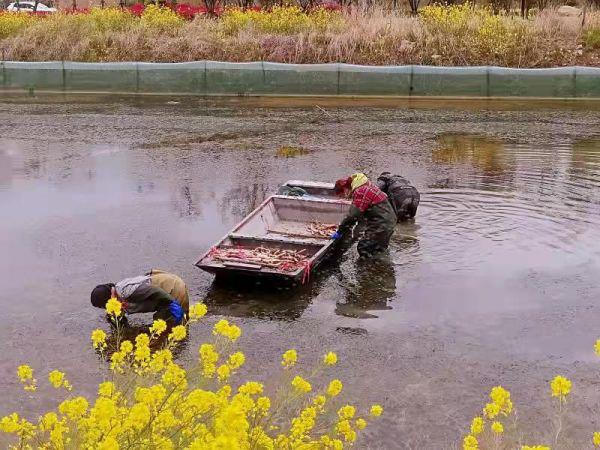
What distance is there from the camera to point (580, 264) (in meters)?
9.76

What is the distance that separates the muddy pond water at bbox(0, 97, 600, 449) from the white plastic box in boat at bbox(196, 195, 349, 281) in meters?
0.35

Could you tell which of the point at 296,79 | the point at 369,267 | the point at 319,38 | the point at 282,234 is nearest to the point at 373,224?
the point at 369,267

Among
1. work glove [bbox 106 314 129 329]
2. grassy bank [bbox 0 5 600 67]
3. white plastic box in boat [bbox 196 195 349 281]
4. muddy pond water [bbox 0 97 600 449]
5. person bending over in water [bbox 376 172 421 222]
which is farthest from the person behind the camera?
grassy bank [bbox 0 5 600 67]

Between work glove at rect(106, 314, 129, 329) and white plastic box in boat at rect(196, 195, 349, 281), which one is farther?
white plastic box in boat at rect(196, 195, 349, 281)

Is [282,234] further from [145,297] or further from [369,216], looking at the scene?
[145,297]

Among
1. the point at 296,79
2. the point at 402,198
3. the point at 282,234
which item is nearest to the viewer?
the point at 282,234

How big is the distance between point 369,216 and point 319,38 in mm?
16882

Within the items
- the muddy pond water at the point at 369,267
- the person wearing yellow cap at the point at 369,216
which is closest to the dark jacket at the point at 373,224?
the person wearing yellow cap at the point at 369,216

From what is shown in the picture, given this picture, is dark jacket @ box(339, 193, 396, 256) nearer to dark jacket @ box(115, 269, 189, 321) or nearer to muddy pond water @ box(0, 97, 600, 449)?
muddy pond water @ box(0, 97, 600, 449)

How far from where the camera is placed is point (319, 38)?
25.7 metres

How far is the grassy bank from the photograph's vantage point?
24906mm

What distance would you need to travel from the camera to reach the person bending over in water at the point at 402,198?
11.2 metres

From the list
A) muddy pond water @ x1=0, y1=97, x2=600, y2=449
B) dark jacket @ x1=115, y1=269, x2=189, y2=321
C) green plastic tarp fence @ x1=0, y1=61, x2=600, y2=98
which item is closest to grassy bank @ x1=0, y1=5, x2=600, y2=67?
green plastic tarp fence @ x1=0, y1=61, x2=600, y2=98

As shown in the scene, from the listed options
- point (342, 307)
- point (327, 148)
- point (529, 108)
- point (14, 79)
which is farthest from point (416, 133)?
point (14, 79)
